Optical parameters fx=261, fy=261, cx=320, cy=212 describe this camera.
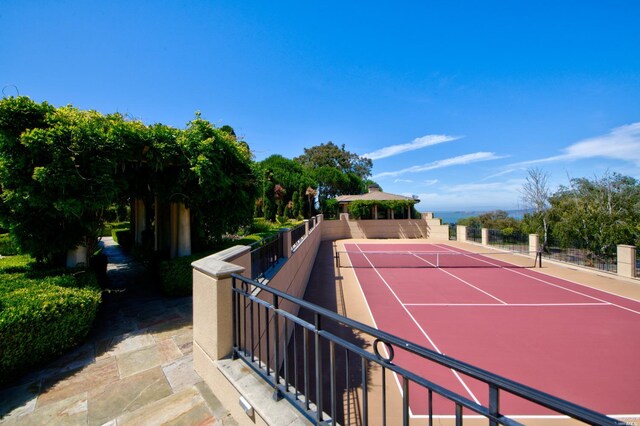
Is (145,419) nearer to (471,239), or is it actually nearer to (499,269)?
(499,269)

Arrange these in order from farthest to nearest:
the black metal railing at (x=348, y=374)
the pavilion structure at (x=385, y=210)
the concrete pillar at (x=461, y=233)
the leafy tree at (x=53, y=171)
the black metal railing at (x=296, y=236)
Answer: the pavilion structure at (x=385, y=210), the concrete pillar at (x=461, y=233), the black metal railing at (x=296, y=236), the leafy tree at (x=53, y=171), the black metal railing at (x=348, y=374)

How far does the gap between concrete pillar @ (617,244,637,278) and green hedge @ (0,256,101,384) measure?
1740 cm

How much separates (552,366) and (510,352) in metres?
0.66

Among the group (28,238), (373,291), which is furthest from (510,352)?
(28,238)

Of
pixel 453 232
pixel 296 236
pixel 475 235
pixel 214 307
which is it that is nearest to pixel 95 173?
pixel 214 307

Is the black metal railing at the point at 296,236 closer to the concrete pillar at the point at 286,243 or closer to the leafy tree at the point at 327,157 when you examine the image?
the concrete pillar at the point at 286,243

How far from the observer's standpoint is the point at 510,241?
60.4ft

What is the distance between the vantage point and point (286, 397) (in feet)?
7.14

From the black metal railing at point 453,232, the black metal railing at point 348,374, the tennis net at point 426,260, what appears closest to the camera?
the black metal railing at point 348,374

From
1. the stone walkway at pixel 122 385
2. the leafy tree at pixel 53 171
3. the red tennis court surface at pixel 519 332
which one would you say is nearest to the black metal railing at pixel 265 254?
the stone walkway at pixel 122 385

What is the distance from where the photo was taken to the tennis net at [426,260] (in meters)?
13.8

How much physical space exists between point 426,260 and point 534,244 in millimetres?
6401

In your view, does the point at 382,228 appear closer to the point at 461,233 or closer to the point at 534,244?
the point at 461,233

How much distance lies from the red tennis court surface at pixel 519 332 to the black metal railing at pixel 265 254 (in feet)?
10.6
